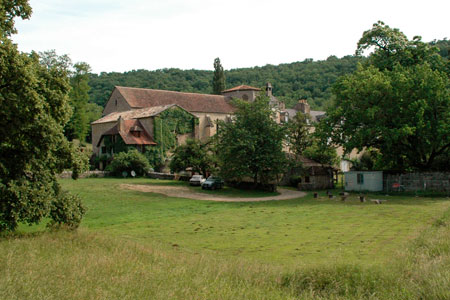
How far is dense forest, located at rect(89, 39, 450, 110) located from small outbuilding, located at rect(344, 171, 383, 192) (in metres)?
80.5

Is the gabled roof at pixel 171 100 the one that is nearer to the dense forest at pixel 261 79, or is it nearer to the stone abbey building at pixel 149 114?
the stone abbey building at pixel 149 114

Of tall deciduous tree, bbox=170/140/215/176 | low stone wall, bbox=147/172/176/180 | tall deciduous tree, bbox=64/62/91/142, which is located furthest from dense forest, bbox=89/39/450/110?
tall deciduous tree, bbox=170/140/215/176

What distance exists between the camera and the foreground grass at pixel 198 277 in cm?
866

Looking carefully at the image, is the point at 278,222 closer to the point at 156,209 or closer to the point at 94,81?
the point at 156,209

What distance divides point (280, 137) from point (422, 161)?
15.0 meters

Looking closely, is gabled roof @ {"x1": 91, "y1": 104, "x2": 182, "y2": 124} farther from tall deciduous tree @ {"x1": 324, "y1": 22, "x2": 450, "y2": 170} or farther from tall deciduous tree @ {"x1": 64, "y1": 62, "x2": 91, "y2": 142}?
tall deciduous tree @ {"x1": 324, "y1": 22, "x2": 450, "y2": 170}

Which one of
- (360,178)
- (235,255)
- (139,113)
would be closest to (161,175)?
(139,113)

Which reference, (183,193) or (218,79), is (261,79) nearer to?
(218,79)

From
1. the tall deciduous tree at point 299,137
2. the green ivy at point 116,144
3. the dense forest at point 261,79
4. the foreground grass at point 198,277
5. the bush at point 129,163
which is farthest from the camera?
the dense forest at point 261,79

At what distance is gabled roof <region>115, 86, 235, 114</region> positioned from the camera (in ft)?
222

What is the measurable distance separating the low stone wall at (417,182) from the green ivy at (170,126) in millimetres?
30241

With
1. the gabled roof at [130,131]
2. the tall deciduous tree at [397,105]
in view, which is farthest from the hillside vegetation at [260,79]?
the tall deciduous tree at [397,105]

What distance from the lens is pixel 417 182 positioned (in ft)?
129

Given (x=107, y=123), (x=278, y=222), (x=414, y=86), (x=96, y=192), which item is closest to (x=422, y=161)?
(x=414, y=86)
